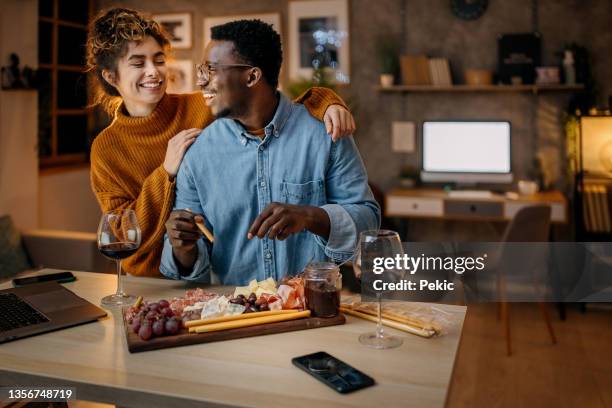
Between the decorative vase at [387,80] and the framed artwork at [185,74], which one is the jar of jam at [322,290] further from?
the framed artwork at [185,74]

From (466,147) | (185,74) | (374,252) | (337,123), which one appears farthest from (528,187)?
(374,252)

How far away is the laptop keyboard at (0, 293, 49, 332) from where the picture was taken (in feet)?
4.36

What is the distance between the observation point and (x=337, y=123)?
1771 millimetres

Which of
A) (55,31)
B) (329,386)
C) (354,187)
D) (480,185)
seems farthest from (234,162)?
(55,31)

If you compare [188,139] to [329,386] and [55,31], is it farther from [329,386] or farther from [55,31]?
[55,31]

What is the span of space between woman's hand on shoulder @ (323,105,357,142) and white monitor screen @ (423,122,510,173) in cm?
309

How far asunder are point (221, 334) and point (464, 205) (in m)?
3.44

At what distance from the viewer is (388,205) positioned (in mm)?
4602

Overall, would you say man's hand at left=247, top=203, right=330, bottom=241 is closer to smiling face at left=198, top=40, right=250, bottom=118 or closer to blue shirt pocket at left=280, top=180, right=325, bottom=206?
blue shirt pocket at left=280, top=180, right=325, bottom=206

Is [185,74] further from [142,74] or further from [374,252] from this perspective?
[374,252]

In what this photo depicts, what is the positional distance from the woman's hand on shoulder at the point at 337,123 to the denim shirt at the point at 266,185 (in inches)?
1.6

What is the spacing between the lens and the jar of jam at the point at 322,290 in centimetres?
135

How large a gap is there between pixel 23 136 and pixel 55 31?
3.77ft

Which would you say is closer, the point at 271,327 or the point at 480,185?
the point at 271,327
